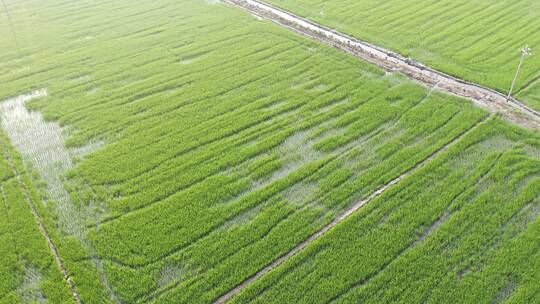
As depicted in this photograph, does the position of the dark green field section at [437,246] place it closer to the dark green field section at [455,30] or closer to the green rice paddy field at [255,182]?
the green rice paddy field at [255,182]

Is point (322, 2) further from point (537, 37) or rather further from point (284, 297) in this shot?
point (284, 297)

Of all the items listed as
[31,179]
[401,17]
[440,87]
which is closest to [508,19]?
[401,17]

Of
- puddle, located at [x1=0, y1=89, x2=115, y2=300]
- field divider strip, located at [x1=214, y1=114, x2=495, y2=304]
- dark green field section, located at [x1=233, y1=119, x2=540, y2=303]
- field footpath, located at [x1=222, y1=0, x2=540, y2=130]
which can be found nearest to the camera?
dark green field section, located at [x1=233, y1=119, x2=540, y2=303]

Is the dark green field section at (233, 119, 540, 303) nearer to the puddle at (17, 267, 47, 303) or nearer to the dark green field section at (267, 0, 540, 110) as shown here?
the puddle at (17, 267, 47, 303)

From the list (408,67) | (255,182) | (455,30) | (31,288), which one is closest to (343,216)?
(255,182)

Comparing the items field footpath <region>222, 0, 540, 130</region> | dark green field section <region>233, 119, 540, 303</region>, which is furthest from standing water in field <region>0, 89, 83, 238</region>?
field footpath <region>222, 0, 540, 130</region>

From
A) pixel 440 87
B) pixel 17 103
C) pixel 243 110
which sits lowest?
pixel 17 103
